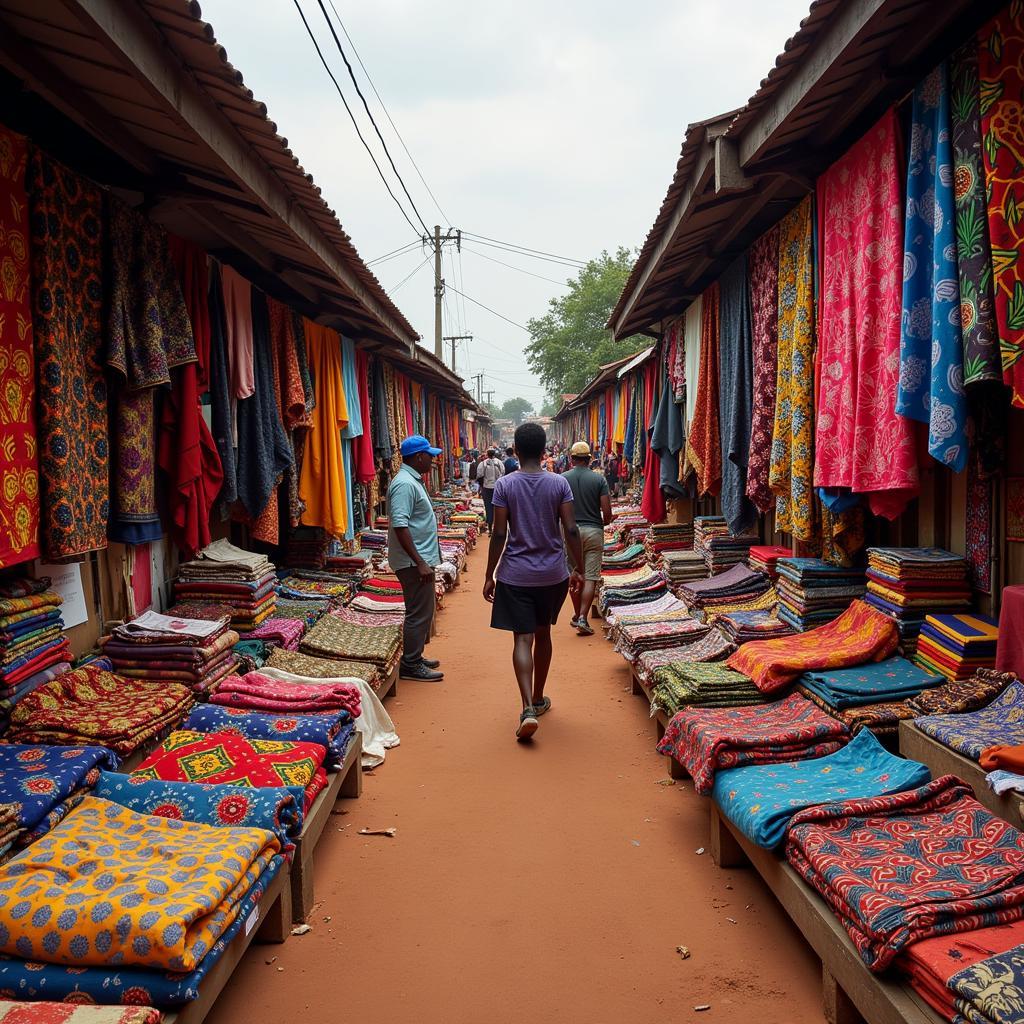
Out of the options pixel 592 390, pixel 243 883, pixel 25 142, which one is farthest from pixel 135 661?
pixel 592 390

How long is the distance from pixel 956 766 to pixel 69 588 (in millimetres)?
3788

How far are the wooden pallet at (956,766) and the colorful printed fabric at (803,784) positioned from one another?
100 millimetres

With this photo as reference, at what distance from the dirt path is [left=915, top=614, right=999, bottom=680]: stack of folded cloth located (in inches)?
48.9

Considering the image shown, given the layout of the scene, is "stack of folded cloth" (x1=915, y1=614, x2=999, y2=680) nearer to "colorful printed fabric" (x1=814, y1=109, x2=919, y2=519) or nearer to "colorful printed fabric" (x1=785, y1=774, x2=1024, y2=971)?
"colorful printed fabric" (x1=814, y1=109, x2=919, y2=519)

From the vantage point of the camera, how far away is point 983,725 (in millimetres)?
3006

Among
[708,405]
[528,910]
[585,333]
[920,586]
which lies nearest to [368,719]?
[528,910]

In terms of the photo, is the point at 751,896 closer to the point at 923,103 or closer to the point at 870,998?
the point at 870,998

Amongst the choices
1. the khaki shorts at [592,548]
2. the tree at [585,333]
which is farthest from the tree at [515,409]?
the khaki shorts at [592,548]

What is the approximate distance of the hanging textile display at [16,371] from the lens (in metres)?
A: 2.86

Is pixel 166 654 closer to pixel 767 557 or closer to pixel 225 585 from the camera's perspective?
pixel 225 585

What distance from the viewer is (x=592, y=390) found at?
15.6m

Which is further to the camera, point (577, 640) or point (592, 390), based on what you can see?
point (592, 390)

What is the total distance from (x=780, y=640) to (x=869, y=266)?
2.02 meters

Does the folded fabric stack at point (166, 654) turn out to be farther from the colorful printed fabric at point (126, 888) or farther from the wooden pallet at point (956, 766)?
the wooden pallet at point (956, 766)
